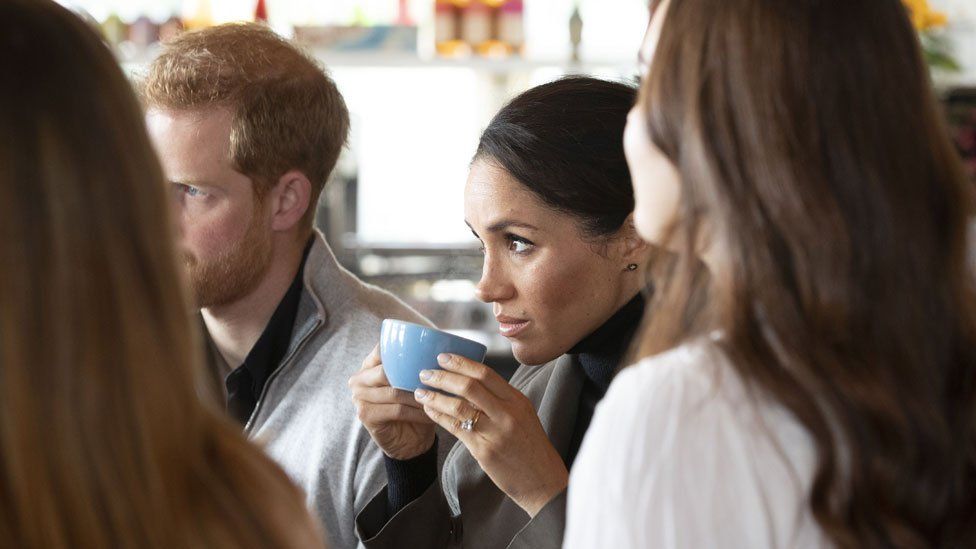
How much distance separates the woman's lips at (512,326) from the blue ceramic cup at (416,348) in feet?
0.73

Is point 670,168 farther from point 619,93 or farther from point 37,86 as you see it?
point 619,93

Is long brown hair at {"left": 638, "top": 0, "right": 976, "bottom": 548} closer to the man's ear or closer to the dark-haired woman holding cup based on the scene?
the dark-haired woman holding cup

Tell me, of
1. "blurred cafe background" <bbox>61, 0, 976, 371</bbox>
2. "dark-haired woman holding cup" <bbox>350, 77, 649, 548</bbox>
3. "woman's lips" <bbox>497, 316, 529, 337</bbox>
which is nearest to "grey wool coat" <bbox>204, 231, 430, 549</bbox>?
"dark-haired woman holding cup" <bbox>350, 77, 649, 548</bbox>

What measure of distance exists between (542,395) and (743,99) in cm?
94

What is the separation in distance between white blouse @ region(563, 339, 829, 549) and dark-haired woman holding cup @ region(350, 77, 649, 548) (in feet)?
2.31

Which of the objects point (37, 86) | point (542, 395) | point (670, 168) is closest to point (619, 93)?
point (542, 395)

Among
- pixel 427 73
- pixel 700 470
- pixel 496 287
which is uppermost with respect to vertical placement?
pixel 700 470

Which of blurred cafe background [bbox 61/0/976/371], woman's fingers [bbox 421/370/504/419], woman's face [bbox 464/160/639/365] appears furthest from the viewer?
blurred cafe background [bbox 61/0/976/371]

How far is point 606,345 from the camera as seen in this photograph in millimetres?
1648

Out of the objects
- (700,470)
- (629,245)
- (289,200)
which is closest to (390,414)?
(629,245)

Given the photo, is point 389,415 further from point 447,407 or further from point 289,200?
point 289,200

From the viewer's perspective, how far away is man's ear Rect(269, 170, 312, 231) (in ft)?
6.48

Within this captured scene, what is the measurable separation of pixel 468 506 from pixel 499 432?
30 cm

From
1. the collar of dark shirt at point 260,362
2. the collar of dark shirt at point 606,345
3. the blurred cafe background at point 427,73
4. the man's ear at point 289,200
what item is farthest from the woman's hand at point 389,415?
the blurred cafe background at point 427,73
